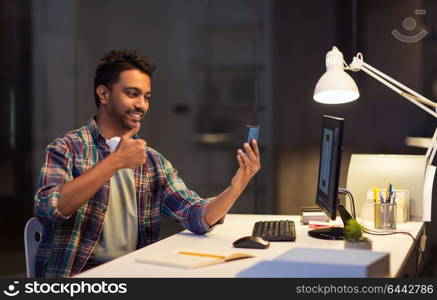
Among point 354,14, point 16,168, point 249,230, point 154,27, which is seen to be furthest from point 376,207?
point 16,168

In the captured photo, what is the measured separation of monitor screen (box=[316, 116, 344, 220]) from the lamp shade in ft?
0.78

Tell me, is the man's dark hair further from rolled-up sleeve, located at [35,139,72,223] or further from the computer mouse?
the computer mouse

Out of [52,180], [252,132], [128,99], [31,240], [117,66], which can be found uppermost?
[117,66]

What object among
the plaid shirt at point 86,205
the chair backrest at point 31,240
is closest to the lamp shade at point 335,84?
the plaid shirt at point 86,205

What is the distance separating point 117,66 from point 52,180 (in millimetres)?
560

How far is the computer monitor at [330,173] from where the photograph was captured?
2121 millimetres

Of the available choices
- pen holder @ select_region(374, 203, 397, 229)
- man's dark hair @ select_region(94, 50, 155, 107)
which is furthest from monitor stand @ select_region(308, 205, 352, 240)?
man's dark hair @ select_region(94, 50, 155, 107)

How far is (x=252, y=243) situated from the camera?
2.13 meters

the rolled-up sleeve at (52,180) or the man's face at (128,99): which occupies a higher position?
the man's face at (128,99)

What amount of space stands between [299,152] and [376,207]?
1.64 metres

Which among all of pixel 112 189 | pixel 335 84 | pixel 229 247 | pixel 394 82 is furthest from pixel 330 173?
pixel 112 189

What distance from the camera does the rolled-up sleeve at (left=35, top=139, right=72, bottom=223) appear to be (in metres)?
2.16

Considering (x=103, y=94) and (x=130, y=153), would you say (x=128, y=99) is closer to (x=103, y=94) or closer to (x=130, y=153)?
(x=103, y=94)

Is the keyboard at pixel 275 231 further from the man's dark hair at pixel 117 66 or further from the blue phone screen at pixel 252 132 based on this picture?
the man's dark hair at pixel 117 66
